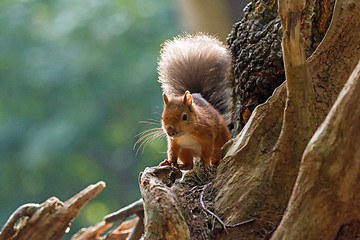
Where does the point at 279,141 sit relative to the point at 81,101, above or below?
below

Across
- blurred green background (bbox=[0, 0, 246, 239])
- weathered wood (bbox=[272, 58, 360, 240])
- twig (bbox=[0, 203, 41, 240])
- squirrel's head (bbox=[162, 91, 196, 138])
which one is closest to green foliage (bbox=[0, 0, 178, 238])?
blurred green background (bbox=[0, 0, 246, 239])

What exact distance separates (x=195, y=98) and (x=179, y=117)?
207 mm

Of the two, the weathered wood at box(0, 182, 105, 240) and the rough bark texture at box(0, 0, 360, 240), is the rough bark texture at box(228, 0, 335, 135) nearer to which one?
the rough bark texture at box(0, 0, 360, 240)

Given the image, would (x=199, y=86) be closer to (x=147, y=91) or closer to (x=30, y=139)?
(x=147, y=91)

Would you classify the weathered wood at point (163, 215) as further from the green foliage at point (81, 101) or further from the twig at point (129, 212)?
the green foliage at point (81, 101)

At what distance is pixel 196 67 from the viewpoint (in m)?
1.77

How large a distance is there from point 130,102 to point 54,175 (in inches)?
35.8

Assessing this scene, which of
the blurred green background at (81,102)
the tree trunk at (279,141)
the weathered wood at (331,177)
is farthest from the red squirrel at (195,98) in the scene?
the blurred green background at (81,102)

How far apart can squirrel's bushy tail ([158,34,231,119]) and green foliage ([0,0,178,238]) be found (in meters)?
2.05

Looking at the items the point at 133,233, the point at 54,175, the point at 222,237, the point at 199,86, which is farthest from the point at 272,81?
the point at 54,175

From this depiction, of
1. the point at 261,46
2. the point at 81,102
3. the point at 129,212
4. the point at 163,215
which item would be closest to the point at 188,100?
the point at 261,46

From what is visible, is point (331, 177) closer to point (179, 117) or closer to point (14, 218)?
point (179, 117)

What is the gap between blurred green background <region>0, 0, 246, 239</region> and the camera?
3.94 metres

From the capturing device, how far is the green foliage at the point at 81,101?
13.0 ft
